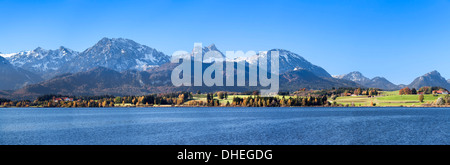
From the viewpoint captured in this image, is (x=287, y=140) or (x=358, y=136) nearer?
(x=287, y=140)

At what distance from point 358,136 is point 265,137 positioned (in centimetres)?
1655

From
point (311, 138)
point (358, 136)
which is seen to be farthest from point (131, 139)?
point (358, 136)

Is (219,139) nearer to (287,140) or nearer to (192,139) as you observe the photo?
(192,139)

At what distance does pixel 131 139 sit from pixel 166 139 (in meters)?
6.45

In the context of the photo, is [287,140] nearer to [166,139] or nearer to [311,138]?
[311,138]

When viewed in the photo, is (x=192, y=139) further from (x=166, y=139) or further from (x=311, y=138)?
(x=311, y=138)
